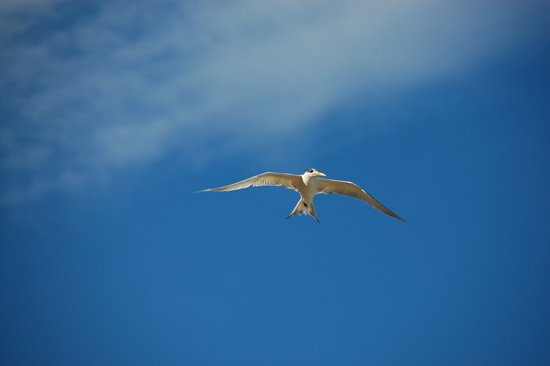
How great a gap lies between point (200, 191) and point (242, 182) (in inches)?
77.0

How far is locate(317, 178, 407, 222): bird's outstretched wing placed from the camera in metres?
12.6

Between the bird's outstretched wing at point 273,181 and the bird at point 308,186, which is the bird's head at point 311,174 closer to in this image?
the bird at point 308,186

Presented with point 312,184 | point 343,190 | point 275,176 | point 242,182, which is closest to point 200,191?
point 242,182

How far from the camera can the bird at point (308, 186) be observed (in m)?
12.6

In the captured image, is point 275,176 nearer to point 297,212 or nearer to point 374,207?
point 297,212

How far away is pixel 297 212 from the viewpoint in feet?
42.5

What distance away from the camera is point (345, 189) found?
13289 millimetres

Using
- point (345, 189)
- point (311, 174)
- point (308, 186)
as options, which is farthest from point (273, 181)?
point (345, 189)

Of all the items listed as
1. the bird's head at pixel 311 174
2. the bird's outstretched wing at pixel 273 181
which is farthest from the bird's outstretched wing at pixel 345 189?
the bird's outstretched wing at pixel 273 181

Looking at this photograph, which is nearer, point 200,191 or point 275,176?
point 200,191

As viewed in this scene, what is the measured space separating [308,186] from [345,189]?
142 cm

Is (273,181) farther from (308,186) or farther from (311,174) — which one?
(311,174)

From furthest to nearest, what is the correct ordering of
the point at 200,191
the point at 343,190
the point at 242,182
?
the point at 343,190
the point at 242,182
the point at 200,191

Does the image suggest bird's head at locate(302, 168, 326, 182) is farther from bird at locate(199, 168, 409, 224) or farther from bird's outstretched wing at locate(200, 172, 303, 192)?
bird's outstretched wing at locate(200, 172, 303, 192)
